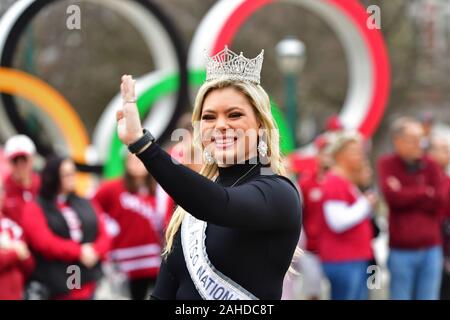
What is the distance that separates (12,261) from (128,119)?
3367mm

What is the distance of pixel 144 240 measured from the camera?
6973 mm

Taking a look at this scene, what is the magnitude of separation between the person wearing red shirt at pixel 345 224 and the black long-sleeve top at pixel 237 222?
11.5 feet

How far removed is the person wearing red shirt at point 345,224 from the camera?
631 cm

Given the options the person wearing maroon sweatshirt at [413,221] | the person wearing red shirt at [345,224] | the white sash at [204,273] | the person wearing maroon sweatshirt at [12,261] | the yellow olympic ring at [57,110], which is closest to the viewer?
the white sash at [204,273]

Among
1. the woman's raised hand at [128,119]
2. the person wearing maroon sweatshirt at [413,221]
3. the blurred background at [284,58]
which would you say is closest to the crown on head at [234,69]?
the woman's raised hand at [128,119]

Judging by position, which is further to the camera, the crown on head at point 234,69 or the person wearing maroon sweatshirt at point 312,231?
the person wearing maroon sweatshirt at point 312,231

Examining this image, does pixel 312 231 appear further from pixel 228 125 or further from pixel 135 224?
pixel 228 125

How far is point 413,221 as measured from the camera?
6637 millimetres

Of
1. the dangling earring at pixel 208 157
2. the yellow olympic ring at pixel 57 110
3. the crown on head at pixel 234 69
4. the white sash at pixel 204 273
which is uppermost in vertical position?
the yellow olympic ring at pixel 57 110

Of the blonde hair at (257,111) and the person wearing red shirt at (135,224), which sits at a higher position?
the person wearing red shirt at (135,224)

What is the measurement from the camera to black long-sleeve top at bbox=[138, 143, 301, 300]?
2.40 meters

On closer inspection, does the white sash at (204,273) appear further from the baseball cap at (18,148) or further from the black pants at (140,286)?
the black pants at (140,286)

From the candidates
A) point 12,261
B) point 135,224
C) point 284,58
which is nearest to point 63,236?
point 12,261

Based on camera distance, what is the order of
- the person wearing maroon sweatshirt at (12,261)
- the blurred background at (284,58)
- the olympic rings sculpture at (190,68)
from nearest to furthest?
1. the person wearing maroon sweatshirt at (12,261)
2. the olympic rings sculpture at (190,68)
3. the blurred background at (284,58)
